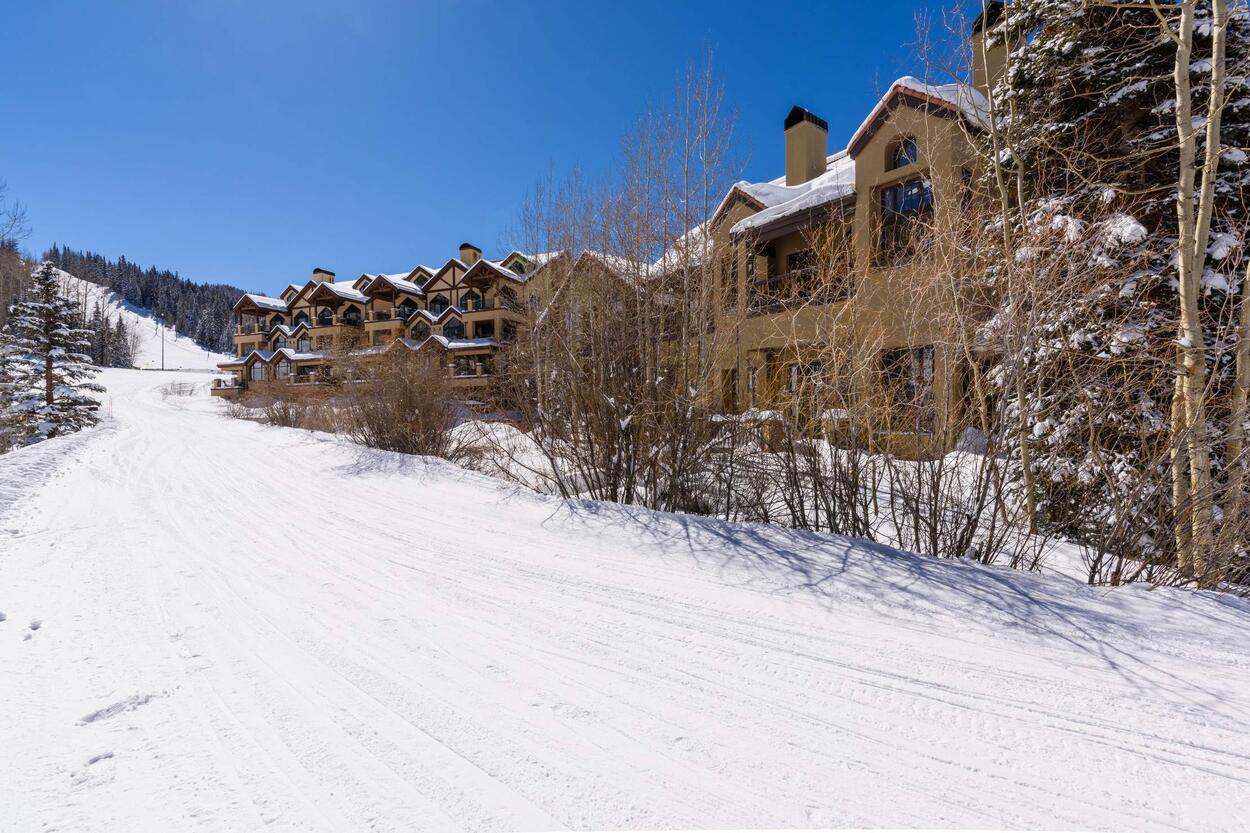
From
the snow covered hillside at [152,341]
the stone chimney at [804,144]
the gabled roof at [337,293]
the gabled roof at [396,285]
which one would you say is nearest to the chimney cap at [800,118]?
the stone chimney at [804,144]

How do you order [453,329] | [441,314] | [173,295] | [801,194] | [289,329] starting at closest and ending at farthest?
[801,194]
[453,329]
[441,314]
[289,329]
[173,295]

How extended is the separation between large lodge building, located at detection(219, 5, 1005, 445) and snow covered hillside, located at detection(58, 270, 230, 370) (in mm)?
79474

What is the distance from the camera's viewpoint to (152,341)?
105938 millimetres

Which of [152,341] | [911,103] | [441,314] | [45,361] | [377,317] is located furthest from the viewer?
[152,341]

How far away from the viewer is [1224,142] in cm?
732

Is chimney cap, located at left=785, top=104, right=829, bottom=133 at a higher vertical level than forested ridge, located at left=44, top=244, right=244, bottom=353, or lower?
lower

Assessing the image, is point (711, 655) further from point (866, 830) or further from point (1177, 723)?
point (1177, 723)

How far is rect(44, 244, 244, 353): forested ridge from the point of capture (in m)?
109

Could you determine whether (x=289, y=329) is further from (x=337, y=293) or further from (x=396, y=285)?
(x=396, y=285)

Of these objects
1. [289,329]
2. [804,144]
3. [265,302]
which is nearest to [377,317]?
[289,329]

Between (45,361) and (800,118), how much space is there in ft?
93.1

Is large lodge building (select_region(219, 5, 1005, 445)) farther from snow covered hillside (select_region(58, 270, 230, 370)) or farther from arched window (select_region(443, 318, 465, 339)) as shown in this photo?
snow covered hillside (select_region(58, 270, 230, 370))

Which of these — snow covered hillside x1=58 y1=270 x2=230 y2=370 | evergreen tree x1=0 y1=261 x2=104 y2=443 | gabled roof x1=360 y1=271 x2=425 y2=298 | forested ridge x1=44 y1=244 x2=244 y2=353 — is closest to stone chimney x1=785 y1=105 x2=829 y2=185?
evergreen tree x1=0 y1=261 x2=104 y2=443

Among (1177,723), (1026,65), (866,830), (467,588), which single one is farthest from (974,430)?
(1026,65)
